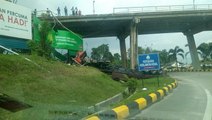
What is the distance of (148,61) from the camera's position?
73.0ft

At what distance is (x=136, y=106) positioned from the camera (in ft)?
42.1

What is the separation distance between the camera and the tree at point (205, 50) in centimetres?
10050

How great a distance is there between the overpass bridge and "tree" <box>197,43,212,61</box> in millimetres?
36652

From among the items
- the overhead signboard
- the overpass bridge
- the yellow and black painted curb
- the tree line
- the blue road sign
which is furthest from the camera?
the tree line

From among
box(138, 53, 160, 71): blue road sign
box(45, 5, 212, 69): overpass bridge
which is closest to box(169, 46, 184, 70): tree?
box(45, 5, 212, 69): overpass bridge

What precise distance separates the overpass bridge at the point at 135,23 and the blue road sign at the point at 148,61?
2387 cm

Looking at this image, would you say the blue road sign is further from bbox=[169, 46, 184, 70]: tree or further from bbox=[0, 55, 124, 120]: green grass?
bbox=[169, 46, 184, 70]: tree

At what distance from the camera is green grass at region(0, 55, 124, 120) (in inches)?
386

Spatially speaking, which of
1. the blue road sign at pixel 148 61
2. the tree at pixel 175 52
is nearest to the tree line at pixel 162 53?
the tree at pixel 175 52

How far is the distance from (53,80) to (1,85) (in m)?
2.85

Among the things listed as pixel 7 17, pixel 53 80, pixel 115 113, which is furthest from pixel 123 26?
pixel 115 113

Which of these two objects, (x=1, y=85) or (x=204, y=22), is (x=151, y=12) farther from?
(x=1, y=85)

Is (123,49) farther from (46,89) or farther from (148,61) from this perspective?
(46,89)

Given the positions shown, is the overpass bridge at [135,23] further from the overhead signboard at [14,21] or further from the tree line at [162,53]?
the overhead signboard at [14,21]
